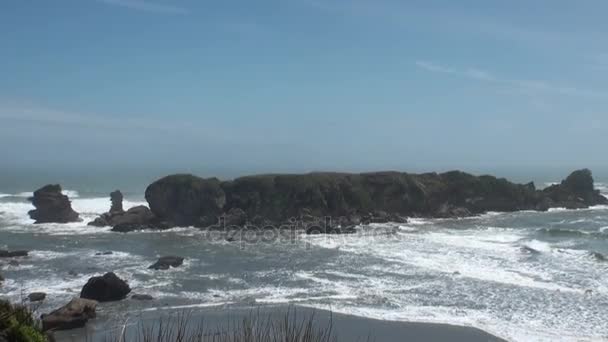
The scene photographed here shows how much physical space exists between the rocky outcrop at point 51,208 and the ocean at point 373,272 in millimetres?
6534

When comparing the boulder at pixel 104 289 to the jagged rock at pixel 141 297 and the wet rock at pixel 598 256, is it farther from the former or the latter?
the wet rock at pixel 598 256

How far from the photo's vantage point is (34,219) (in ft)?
215

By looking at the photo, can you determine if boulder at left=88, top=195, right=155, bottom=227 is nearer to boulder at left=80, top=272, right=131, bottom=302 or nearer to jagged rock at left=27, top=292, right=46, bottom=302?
jagged rock at left=27, top=292, right=46, bottom=302

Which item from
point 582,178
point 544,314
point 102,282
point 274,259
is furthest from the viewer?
point 582,178

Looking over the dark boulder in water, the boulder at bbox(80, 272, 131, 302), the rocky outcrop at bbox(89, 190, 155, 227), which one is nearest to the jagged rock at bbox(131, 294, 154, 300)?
the boulder at bbox(80, 272, 131, 302)

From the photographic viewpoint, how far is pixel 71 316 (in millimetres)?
24594

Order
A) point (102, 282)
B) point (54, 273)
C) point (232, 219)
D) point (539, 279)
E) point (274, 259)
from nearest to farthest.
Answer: point (102, 282)
point (539, 279)
point (54, 273)
point (274, 259)
point (232, 219)

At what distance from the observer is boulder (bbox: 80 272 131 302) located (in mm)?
28672

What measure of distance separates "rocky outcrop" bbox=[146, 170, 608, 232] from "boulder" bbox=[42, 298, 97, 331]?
3079cm

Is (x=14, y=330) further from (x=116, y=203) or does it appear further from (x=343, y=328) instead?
(x=116, y=203)

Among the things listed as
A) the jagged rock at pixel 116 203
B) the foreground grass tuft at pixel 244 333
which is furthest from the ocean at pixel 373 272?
the jagged rock at pixel 116 203

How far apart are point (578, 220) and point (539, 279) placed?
32.8 meters

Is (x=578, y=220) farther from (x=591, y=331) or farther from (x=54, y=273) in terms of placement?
(x=54, y=273)

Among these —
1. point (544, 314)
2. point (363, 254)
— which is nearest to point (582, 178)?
point (363, 254)
